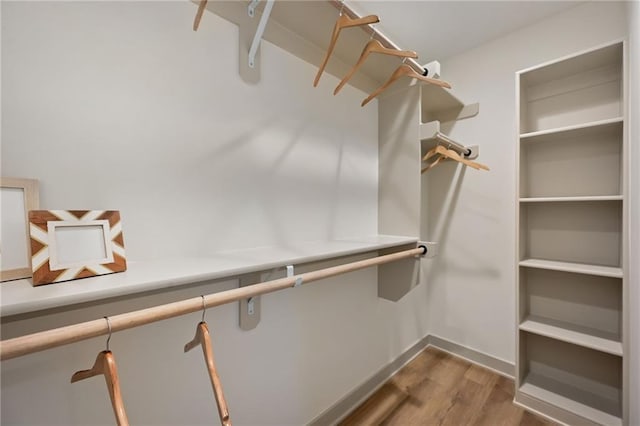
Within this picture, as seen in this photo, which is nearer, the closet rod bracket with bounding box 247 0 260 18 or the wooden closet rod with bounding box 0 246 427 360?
the wooden closet rod with bounding box 0 246 427 360

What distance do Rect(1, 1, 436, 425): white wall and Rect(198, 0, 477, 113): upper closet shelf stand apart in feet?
0.15

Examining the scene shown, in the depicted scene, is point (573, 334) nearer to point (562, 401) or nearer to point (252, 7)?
point (562, 401)

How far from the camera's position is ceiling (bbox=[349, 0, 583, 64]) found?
1441mm

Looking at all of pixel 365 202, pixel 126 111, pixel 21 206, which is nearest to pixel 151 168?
pixel 126 111

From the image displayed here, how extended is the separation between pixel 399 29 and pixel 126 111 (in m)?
1.67

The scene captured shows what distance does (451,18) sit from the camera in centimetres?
155

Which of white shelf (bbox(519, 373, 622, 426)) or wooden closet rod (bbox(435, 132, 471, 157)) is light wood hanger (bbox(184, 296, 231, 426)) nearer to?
wooden closet rod (bbox(435, 132, 471, 157))

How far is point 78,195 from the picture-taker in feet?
2.27

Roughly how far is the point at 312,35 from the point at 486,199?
161 cm

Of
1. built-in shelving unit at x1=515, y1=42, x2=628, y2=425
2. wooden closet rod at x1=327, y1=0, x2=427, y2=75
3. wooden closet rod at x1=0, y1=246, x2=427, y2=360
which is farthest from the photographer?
built-in shelving unit at x1=515, y1=42, x2=628, y2=425

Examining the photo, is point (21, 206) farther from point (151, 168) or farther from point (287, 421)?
point (287, 421)

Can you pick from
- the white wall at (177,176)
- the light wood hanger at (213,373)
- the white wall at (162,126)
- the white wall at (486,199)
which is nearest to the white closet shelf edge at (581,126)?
the white wall at (486,199)

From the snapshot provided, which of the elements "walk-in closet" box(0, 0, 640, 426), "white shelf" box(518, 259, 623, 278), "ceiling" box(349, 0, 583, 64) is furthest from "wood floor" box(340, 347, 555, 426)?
"ceiling" box(349, 0, 583, 64)

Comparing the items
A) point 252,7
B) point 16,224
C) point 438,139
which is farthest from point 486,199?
point 16,224
